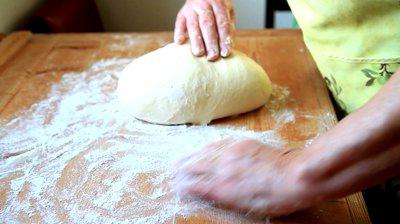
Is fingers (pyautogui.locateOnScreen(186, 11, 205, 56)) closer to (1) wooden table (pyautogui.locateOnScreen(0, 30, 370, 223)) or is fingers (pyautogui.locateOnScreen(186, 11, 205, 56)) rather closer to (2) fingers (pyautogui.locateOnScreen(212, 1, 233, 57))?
(2) fingers (pyautogui.locateOnScreen(212, 1, 233, 57))

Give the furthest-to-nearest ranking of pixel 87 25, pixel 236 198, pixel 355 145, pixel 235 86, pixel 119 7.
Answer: pixel 119 7 < pixel 87 25 < pixel 235 86 < pixel 236 198 < pixel 355 145

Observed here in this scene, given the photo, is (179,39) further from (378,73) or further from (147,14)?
(147,14)

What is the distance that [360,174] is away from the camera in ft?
1.77

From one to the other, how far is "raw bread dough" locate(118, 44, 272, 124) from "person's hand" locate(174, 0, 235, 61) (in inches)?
1.0

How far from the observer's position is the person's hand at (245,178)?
597mm

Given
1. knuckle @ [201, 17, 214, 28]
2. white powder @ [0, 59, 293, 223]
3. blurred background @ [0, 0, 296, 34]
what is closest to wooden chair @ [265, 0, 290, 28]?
blurred background @ [0, 0, 296, 34]

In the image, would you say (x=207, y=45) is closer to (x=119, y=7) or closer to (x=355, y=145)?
(x=355, y=145)

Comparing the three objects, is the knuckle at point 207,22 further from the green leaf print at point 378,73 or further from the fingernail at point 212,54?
the green leaf print at point 378,73

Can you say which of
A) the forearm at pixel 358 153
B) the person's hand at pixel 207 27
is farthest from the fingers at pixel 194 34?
the forearm at pixel 358 153

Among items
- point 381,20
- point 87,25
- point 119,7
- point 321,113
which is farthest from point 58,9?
point 381,20

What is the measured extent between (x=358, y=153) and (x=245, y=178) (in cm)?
17

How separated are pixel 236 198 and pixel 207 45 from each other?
0.44m

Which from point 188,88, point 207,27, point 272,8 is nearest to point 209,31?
point 207,27

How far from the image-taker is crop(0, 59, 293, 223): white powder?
0.74 metres
